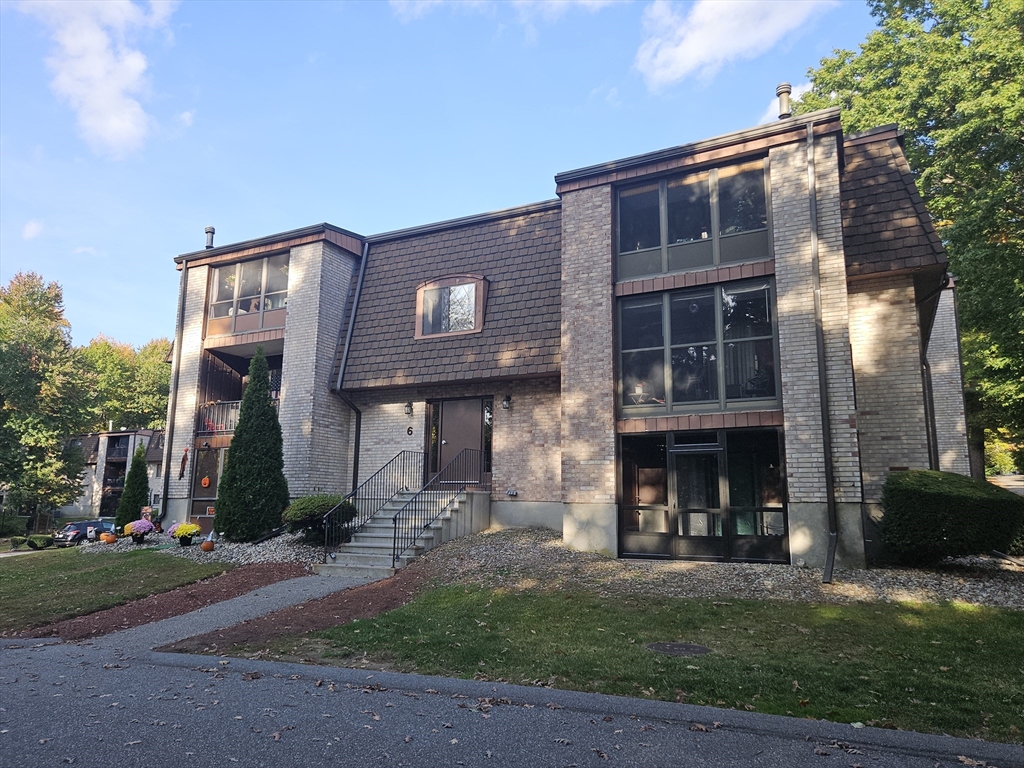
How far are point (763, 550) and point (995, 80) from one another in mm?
14476

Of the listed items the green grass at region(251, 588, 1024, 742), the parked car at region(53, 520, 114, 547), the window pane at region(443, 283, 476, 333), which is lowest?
the parked car at region(53, 520, 114, 547)

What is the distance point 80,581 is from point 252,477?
3.76 meters

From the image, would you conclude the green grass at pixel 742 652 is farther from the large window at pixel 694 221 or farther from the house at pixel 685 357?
the large window at pixel 694 221

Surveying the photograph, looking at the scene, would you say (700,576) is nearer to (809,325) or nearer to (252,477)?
(809,325)

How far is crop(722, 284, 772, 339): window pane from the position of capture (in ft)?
37.8

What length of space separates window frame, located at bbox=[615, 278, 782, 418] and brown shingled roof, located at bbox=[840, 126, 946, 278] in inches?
79.3

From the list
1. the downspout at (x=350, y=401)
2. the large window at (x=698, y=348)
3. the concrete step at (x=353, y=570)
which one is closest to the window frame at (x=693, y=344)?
the large window at (x=698, y=348)

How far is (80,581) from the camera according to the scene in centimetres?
1184

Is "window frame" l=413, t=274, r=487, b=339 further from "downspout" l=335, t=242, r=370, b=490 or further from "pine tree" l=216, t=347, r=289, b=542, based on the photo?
"pine tree" l=216, t=347, r=289, b=542

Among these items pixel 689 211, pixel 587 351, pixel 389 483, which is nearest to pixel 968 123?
pixel 689 211

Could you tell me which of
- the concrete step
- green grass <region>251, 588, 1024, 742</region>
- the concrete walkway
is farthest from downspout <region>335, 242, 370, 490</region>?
the concrete walkway

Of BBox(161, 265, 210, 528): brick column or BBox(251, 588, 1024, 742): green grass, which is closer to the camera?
BBox(251, 588, 1024, 742): green grass

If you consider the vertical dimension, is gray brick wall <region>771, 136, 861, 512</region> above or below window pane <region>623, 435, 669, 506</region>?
above

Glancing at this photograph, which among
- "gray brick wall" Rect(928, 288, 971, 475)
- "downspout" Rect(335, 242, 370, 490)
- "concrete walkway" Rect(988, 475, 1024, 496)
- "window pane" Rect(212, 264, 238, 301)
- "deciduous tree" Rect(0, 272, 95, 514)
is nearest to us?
"downspout" Rect(335, 242, 370, 490)
